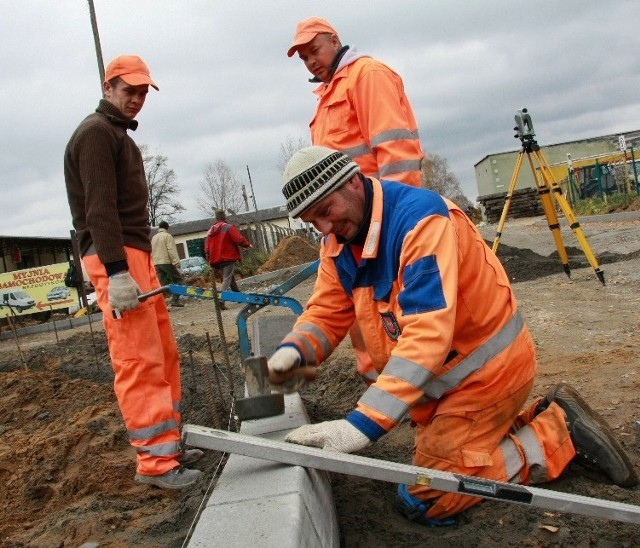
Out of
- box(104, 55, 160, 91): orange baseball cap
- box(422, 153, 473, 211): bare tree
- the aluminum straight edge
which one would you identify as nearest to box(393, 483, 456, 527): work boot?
the aluminum straight edge

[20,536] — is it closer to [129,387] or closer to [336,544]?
[129,387]

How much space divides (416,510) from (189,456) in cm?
142

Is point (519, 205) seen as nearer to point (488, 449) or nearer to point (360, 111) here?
point (360, 111)

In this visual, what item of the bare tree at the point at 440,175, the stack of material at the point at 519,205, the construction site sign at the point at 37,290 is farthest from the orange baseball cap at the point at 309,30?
the bare tree at the point at 440,175

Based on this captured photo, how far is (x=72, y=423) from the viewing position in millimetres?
4797

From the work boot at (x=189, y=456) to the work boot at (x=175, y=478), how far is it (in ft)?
0.74

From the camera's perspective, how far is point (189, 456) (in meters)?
3.42

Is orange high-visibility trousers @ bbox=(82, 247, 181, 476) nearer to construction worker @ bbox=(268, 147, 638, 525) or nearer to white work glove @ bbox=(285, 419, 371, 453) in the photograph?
construction worker @ bbox=(268, 147, 638, 525)

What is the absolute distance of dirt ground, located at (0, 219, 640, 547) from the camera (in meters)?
2.37

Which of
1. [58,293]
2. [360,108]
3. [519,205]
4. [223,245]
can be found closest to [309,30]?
[360,108]

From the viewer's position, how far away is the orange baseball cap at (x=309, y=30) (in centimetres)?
365

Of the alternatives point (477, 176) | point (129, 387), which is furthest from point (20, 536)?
point (477, 176)

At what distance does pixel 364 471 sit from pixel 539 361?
9.49 feet

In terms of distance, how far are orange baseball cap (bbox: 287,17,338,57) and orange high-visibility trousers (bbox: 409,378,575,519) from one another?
2.24 metres
